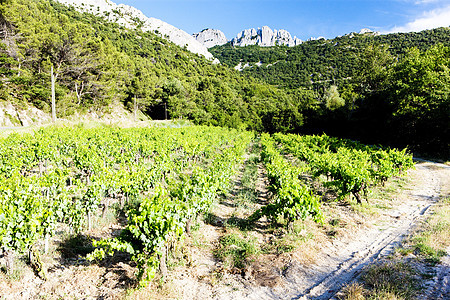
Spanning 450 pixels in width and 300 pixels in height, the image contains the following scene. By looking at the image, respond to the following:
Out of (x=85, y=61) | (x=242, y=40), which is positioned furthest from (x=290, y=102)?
(x=242, y=40)

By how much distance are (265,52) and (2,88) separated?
141 metres

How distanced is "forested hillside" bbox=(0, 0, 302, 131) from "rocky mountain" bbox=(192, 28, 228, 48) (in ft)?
376

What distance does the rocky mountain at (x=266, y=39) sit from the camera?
6909 inches

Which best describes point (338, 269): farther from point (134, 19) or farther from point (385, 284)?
point (134, 19)

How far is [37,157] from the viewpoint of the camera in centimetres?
1132

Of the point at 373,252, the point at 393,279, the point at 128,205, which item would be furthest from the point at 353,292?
the point at 128,205

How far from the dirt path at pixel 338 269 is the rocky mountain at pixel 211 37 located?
193536 mm

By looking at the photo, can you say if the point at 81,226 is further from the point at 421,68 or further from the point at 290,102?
the point at 290,102

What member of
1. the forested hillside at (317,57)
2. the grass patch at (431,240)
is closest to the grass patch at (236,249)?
the grass patch at (431,240)

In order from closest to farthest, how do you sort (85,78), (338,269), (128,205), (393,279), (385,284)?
(385,284), (393,279), (338,269), (128,205), (85,78)

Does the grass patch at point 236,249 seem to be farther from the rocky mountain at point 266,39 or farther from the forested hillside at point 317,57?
the rocky mountain at point 266,39

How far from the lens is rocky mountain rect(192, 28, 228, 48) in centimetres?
18412

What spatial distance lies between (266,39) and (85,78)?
16409 centimetres

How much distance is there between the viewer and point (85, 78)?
38125 millimetres
